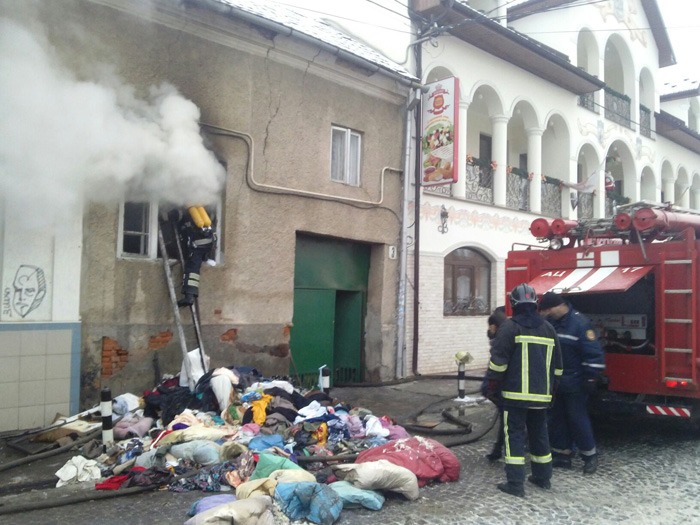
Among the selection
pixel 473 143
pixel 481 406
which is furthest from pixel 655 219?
pixel 473 143

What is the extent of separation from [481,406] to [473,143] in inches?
317

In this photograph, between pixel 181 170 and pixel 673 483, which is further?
pixel 181 170

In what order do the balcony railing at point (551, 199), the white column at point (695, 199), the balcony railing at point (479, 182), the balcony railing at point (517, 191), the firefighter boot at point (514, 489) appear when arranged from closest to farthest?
the firefighter boot at point (514, 489) → the balcony railing at point (479, 182) → the balcony railing at point (517, 191) → the balcony railing at point (551, 199) → the white column at point (695, 199)

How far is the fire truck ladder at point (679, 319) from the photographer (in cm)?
616

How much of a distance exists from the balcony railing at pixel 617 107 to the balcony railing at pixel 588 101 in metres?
0.77

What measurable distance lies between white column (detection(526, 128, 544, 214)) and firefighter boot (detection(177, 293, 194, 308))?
31.3ft

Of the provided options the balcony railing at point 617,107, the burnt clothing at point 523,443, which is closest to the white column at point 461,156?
the balcony railing at point 617,107

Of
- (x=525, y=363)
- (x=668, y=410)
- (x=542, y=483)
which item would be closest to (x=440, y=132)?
(x=668, y=410)

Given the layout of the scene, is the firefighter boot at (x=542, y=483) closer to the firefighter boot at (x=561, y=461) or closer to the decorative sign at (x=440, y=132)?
the firefighter boot at (x=561, y=461)

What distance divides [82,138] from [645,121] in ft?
61.0

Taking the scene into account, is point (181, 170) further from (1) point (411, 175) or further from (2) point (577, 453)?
(2) point (577, 453)

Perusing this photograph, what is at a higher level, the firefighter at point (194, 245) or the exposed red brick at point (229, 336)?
the firefighter at point (194, 245)

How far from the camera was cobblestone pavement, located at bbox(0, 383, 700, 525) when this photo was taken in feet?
15.1

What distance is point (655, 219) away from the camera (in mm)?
6367
